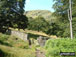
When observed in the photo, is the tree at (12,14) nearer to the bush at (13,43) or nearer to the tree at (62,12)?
the tree at (62,12)

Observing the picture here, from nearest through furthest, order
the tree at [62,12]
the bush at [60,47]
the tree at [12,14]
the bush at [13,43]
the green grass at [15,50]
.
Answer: the bush at [60,47], the green grass at [15,50], the bush at [13,43], the tree at [62,12], the tree at [12,14]

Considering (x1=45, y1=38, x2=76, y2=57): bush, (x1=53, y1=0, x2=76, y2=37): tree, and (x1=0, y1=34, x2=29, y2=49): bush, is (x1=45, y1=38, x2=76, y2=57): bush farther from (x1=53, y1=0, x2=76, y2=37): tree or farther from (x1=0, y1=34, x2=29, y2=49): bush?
(x1=53, y1=0, x2=76, y2=37): tree

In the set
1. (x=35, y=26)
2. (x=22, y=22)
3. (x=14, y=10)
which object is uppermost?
(x=14, y=10)

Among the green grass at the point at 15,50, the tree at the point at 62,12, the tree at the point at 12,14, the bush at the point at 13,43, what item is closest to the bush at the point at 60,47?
the green grass at the point at 15,50

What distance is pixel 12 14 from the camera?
1176 inches

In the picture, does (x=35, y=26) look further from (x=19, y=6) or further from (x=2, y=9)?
(x=2, y=9)

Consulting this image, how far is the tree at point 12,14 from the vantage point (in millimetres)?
28531

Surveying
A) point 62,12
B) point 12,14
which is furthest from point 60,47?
point 12,14

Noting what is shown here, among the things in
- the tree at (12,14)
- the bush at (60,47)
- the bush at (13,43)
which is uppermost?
the tree at (12,14)

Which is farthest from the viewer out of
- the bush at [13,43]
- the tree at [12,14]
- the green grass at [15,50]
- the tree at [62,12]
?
the tree at [12,14]

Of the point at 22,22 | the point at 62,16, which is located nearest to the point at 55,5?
the point at 62,16

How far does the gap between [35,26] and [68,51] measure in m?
36.9

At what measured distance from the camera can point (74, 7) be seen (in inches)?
942

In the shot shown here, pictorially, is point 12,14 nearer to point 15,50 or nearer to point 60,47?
Answer: point 15,50
